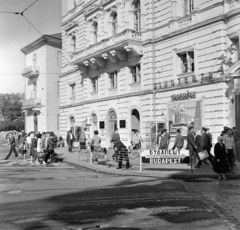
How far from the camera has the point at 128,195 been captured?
986 centimetres

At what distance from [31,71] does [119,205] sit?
43.5m

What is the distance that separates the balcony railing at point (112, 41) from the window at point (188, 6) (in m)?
4.35

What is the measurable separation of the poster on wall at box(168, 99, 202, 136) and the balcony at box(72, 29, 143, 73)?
5.47 meters

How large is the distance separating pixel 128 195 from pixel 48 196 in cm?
208

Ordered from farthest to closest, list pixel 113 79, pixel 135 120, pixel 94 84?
1. pixel 94 84
2. pixel 113 79
3. pixel 135 120

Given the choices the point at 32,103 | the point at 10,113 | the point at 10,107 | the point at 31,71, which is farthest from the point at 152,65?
the point at 10,113

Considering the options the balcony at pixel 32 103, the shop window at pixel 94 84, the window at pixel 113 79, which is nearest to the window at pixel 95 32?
the shop window at pixel 94 84

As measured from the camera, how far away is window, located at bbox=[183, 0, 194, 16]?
2350 centimetres

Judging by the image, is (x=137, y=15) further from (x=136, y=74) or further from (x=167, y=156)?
(x=167, y=156)

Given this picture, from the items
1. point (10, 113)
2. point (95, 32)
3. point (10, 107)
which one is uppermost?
point (95, 32)

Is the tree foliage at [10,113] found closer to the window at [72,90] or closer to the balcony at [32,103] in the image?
the balcony at [32,103]

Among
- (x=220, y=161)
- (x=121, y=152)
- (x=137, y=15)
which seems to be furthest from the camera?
(x=137, y=15)

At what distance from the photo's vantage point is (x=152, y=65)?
2623cm

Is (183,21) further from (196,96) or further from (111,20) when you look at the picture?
(111,20)
